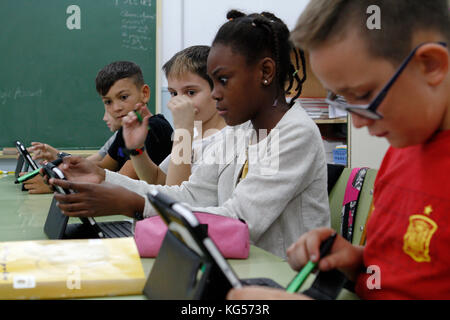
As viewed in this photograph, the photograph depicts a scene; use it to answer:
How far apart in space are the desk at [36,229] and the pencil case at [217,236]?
0.05 feet

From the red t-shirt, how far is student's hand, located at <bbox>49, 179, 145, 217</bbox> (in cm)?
52

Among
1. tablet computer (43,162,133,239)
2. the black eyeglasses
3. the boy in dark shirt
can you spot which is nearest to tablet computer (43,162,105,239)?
tablet computer (43,162,133,239)

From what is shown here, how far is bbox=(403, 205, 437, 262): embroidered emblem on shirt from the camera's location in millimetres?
567

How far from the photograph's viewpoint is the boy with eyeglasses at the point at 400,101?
557 mm

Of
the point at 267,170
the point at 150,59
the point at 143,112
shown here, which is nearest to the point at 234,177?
the point at 267,170

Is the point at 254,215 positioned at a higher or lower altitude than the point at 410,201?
lower

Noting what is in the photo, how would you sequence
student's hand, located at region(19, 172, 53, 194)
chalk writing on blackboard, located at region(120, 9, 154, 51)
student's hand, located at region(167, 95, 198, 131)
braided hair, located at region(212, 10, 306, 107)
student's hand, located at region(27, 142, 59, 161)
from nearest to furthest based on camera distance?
braided hair, located at region(212, 10, 306, 107)
student's hand, located at region(167, 95, 198, 131)
student's hand, located at region(19, 172, 53, 194)
student's hand, located at region(27, 142, 59, 161)
chalk writing on blackboard, located at region(120, 9, 154, 51)

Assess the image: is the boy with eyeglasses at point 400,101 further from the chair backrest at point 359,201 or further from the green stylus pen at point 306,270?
the chair backrest at point 359,201

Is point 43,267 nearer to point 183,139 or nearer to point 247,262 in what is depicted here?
point 247,262

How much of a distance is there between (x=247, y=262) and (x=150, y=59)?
9.00 ft

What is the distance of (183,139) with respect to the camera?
1.49 meters

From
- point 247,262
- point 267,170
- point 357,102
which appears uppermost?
point 357,102

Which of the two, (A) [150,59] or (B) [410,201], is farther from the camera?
(A) [150,59]

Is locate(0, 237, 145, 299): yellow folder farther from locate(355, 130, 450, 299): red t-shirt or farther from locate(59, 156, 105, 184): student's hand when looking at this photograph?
locate(59, 156, 105, 184): student's hand
